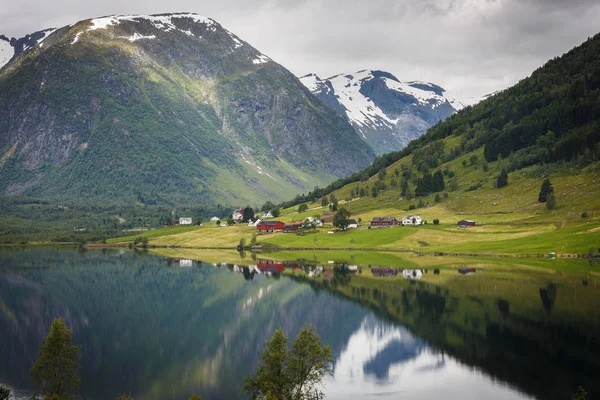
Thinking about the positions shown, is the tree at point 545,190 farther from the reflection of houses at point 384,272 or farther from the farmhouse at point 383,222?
the reflection of houses at point 384,272

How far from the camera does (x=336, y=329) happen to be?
267 feet

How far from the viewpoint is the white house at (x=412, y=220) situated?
18488 cm

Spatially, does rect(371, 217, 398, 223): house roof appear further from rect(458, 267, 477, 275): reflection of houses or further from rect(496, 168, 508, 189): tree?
rect(458, 267, 477, 275): reflection of houses

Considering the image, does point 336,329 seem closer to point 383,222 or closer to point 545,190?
point 545,190

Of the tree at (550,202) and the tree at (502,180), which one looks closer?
the tree at (550,202)

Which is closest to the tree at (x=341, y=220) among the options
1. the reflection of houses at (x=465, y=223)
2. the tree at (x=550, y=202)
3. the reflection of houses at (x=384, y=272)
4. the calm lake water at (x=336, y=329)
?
the reflection of houses at (x=465, y=223)

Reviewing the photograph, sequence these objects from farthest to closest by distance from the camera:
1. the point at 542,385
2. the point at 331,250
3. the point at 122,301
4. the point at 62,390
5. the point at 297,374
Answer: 1. the point at 331,250
2. the point at 122,301
3. the point at 542,385
4. the point at 62,390
5. the point at 297,374

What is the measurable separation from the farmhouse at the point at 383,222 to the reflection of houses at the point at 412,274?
65.2m

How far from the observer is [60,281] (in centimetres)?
12619

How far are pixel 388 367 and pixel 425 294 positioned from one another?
31.2 meters

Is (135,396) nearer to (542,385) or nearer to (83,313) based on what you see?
(542,385)

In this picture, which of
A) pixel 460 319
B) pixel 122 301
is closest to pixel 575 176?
pixel 460 319

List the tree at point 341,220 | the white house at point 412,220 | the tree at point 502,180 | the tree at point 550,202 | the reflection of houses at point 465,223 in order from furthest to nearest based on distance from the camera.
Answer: the tree at point 502,180 < the tree at point 341,220 < the white house at point 412,220 < the reflection of houses at point 465,223 < the tree at point 550,202

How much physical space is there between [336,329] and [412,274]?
1595 inches
